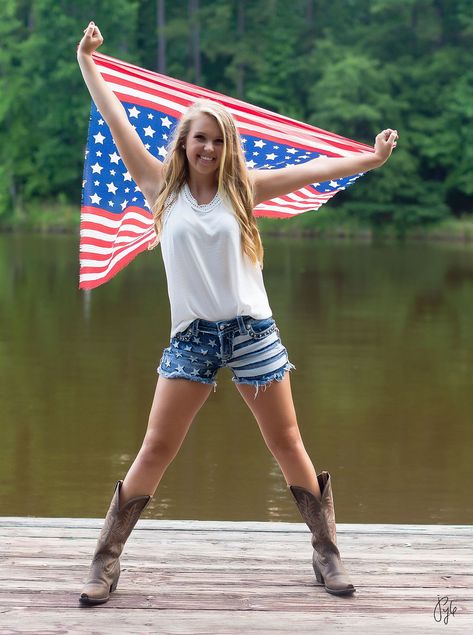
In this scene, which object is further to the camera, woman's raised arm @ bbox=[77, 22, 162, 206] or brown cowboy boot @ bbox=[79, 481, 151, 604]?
woman's raised arm @ bbox=[77, 22, 162, 206]

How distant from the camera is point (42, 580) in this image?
371cm

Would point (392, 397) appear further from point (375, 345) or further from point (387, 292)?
point (387, 292)

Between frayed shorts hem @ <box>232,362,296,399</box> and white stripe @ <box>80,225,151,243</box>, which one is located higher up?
white stripe @ <box>80,225,151,243</box>

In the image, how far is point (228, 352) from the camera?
3533 mm

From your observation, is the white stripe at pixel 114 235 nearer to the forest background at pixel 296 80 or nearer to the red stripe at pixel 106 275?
the red stripe at pixel 106 275

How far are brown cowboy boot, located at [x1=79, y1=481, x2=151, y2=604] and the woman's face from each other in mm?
997

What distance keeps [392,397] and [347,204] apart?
1298 inches

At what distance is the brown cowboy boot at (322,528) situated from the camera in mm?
3680

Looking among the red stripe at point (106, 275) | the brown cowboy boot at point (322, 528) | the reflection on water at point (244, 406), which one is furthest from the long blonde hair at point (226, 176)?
the reflection on water at point (244, 406)

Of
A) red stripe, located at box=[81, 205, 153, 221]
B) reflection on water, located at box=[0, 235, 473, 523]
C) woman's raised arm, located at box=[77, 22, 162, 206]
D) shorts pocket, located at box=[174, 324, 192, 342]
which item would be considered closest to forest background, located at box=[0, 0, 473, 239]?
reflection on water, located at box=[0, 235, 473, 523]

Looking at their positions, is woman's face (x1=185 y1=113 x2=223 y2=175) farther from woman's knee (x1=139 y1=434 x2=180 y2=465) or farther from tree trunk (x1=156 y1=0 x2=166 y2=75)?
tree trunk (x1=156 y1=0 x2=166 y2=75)

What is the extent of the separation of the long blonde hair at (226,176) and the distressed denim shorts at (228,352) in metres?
0.21

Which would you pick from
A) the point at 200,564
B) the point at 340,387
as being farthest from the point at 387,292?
the point at 200,564

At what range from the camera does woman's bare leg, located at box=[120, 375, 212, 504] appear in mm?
3551
